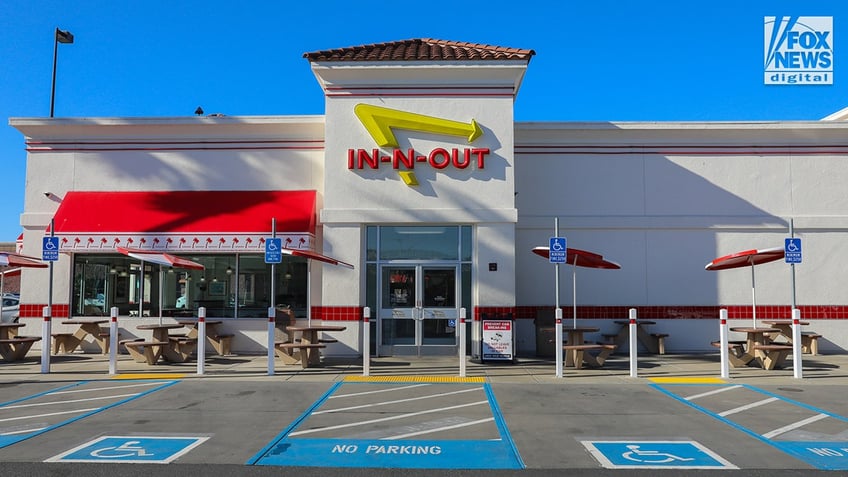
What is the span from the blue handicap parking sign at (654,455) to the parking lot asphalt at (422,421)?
0.02m

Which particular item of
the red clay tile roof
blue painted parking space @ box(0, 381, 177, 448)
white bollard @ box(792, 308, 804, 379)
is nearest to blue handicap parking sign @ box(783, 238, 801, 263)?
white bollard @ box(792, 308, 804, 379)

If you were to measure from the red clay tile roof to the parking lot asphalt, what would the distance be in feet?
24.3

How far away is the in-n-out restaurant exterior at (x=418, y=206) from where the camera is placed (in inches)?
612

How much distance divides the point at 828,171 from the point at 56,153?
21.2 metres

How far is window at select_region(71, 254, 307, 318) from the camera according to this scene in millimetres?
16672

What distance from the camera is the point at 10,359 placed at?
1517 centimetres

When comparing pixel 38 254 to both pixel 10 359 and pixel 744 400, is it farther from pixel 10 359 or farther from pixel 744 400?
pixel 744 400

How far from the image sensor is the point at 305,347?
44.3 feet

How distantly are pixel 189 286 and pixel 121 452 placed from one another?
34.1 feet

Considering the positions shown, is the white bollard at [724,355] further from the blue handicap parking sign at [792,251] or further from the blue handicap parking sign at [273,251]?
the blue handicap parking sign at [273,251]

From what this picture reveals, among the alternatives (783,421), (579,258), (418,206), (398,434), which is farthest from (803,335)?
(398,434)

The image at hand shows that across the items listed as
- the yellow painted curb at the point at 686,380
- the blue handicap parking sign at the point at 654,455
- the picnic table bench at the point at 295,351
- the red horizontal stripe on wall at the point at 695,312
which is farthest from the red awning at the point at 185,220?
the blue handicap parking sign at the point at 654,455

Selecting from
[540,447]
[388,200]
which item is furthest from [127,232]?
[540,447]

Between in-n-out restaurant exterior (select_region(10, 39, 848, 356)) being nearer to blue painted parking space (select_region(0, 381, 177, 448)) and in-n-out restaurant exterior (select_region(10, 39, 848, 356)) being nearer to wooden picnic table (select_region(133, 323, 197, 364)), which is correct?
wooden picnic table (select_region(133, 323, 197, 364))
